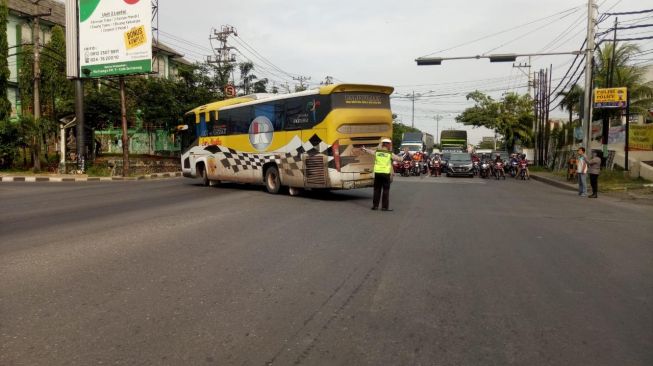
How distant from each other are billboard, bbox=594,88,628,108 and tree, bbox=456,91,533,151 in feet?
101

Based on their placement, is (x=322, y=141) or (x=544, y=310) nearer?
(x=544, y=310)

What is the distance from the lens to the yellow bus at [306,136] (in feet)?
43.0

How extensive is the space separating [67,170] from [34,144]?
6.79ft

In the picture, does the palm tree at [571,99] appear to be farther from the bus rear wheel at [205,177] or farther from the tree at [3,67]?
the tree at [3,67]

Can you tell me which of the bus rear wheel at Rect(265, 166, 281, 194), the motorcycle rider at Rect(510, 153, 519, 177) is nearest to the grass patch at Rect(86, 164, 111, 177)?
the bus rear wheel at Rect(265, 166, 281, 194)

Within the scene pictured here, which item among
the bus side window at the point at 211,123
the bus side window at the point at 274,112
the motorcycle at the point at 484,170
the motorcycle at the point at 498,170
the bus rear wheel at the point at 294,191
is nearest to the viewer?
the bus side window at the point at 274,112

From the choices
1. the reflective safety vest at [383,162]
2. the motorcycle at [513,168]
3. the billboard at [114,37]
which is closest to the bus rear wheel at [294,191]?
the reflective safety vest at [383,162]

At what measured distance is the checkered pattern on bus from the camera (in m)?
13.6

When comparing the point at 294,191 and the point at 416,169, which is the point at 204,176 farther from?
the point at 416,169

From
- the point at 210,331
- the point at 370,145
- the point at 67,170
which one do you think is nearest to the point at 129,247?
the point at 210,331

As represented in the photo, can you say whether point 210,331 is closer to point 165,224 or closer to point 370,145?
point 165,224

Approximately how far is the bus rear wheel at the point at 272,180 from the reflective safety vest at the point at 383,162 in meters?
4.69

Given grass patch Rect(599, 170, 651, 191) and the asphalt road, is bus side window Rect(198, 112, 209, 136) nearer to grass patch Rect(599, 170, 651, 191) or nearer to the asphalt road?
the asphalt road

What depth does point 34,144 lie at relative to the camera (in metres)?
26.3
